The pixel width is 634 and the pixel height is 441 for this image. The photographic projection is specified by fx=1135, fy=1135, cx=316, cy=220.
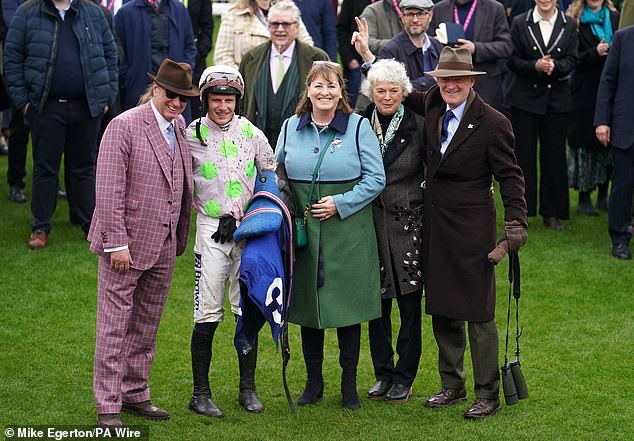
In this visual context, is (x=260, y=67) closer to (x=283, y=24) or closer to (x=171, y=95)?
(x=283, y=24)

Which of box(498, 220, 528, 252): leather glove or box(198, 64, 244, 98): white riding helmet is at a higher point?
box(198, 64, 244, 98): white riding helmet

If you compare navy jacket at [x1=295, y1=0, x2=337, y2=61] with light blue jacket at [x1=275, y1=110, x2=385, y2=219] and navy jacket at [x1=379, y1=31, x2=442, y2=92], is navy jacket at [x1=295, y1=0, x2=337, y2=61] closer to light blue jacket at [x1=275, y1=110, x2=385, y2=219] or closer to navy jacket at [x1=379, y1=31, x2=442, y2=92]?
navy jacket at [x1=379, y1=31, x2=442, y2=92]

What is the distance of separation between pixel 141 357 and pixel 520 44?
6152 millimetres

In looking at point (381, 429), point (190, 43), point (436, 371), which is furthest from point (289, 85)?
point (381, 429)

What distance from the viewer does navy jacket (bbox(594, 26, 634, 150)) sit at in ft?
34.8

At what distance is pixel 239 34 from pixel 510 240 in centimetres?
453

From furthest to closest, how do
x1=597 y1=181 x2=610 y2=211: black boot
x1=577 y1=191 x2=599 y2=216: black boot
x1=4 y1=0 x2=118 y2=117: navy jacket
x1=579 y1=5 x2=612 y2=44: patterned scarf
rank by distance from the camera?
x1=597 y1=181 x2=610 y2=211: black boot
x1=577 y1=191 x2=599 y2=216: black boot
x1=579 y1=5 x2=612 y2=44: patterned scarf
x1=4 y1=0 x2=118 y2=117: navy jacket

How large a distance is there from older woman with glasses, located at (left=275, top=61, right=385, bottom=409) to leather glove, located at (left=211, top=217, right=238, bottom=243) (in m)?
0.49

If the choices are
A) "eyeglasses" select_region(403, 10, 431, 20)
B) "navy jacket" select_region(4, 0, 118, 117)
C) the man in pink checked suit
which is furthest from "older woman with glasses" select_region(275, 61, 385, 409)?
"navy jacket" select_region(4, 0, 118, 117)

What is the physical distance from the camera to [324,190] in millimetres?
7113

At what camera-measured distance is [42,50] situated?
33.3ft

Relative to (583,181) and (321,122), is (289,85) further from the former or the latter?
(583,181)

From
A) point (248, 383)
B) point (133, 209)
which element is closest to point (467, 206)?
point (248, 383)

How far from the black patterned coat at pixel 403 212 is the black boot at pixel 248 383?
94 centimetres
